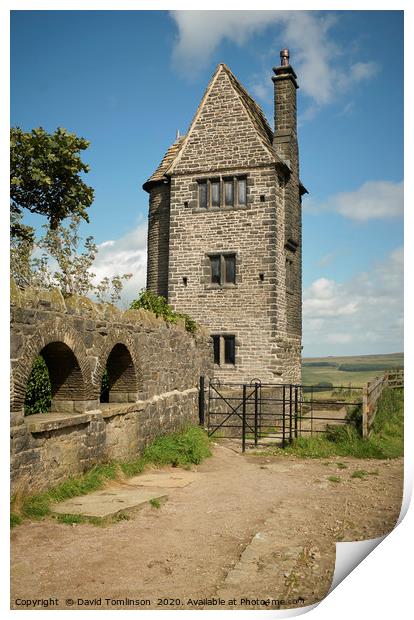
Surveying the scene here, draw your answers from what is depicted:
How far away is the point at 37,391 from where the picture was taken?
10992 mm

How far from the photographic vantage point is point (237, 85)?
21.0 metres

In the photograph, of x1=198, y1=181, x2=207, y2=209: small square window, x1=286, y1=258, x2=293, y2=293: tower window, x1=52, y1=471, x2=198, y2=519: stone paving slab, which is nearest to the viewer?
x1=52, y1=471, x2=198, y2=519: stone paving slab

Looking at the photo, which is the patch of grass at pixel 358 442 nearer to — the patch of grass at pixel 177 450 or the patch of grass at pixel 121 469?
the patch of grass at pixel 177 450

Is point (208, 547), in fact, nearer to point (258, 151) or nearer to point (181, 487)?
point (181, 487)

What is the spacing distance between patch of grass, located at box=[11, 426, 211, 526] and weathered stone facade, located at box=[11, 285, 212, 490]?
0.53ft

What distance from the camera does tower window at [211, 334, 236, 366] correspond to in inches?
806

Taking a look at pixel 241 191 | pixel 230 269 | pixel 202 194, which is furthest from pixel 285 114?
pixel 230 269

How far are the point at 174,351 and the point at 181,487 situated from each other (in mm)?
4472

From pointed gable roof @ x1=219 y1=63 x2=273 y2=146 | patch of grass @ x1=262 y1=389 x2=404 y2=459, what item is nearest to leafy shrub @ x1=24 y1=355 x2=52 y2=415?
patch of grass @ x1=262 y1=389 x2=404 y2=459

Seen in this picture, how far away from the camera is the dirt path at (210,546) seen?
5.27 metres

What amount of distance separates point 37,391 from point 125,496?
331 centimetres

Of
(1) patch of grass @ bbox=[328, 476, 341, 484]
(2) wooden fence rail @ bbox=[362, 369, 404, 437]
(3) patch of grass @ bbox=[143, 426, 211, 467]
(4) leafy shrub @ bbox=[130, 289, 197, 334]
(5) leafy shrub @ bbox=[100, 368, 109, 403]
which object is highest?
(4) leafy shrub @ bbox=[130, 289, 197, 334]

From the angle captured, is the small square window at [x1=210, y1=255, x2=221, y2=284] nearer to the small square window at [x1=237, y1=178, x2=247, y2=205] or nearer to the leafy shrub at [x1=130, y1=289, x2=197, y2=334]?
the small square window at [x1=237, y1=178, x2=247, y2=205]
